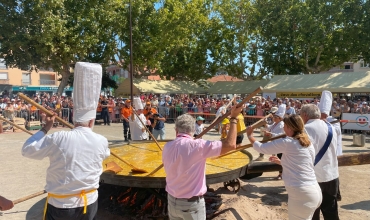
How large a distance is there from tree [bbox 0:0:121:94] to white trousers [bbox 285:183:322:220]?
74.4 feet

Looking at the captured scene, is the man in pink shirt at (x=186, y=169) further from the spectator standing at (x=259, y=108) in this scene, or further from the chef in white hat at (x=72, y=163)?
the spectator standing at (x=259, y=108)

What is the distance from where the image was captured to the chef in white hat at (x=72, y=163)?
3.02m

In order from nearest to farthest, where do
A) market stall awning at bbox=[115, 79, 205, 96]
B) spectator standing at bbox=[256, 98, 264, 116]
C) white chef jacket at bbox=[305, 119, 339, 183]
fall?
white chef jacket at bbox=[305, 119, 339, 183] → spectator standing at bbox=[256, 98, 264, 116] → market stall awning at bbox=[115, 79, 205, 96]

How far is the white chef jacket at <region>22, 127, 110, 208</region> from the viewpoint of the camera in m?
3.00

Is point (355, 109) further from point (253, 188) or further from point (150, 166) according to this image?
point (150, 166)

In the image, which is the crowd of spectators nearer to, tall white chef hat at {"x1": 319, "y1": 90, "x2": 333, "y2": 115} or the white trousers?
tall white chef hat at {"x1": 319, "y1": 90, "x2": 333, "y2": 115}

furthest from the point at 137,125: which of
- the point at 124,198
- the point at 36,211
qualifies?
the point at 36,211

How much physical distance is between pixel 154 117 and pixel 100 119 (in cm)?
1144

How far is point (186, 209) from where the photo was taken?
132 inches

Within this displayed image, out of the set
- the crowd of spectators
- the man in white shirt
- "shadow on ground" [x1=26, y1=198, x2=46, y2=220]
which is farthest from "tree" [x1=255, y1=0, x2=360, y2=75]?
"shadow on ground" [x1=26, y1=198, x2=46, y2=220]

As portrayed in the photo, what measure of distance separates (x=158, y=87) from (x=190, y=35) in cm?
874

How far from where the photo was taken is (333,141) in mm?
4422

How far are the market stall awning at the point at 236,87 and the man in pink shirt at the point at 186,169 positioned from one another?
85.5ft

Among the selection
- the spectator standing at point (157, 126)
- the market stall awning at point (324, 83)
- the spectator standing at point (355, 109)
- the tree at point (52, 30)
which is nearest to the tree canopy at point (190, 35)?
the tree at point (52, 30)
